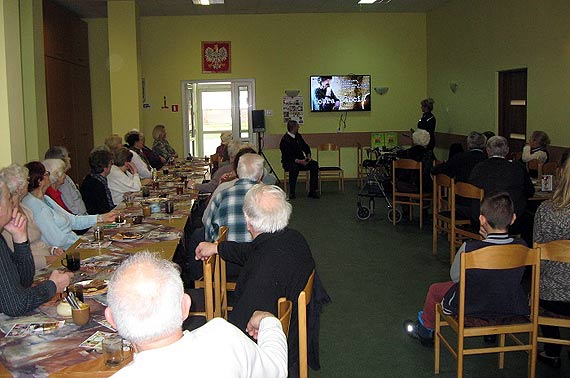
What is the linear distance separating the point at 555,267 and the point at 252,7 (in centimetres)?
1004

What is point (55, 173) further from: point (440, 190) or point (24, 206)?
point (440, 190)

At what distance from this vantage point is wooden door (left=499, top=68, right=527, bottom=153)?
975 cm

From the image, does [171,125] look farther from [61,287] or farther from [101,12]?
[61,287]

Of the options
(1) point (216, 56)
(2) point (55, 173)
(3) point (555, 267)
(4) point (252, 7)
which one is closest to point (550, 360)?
(3) point (555, 267)

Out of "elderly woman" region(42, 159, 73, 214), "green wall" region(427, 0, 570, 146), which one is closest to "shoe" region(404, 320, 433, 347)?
"elderly woman" region(42, 159, 73, 214)

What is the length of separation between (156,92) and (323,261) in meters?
8.11

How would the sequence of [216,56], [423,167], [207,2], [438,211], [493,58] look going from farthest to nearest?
1. [216,56]
2. [207,2]
3. [493,58]
4. [423,167]
5. [438,211]

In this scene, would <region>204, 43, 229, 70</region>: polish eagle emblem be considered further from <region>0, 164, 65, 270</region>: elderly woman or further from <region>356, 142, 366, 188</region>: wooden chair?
<region>0, 164, 65, 270</region>: elderly woman

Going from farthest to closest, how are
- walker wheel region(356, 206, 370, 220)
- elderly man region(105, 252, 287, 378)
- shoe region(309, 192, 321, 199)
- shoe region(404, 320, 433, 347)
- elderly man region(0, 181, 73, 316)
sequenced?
shoe region(309, 192, 321, 199) → walker wheel region(356, 206, 370, 220) → shoe region(404, 320, 433, 347) → elderly man region(0, 181, 73, 316) → elderly man region(105, 252, 287, 378)

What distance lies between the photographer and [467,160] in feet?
23.2

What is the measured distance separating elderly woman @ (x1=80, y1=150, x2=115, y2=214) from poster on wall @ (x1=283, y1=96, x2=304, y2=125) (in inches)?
308

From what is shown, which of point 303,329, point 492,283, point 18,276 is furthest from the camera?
point 492,283

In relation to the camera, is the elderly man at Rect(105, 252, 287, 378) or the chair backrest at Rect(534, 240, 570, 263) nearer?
the elderly man at Rect(105, 252, 287, 378)

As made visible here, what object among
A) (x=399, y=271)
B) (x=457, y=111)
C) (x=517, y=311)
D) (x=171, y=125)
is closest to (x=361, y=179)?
(x=457, y=111)
